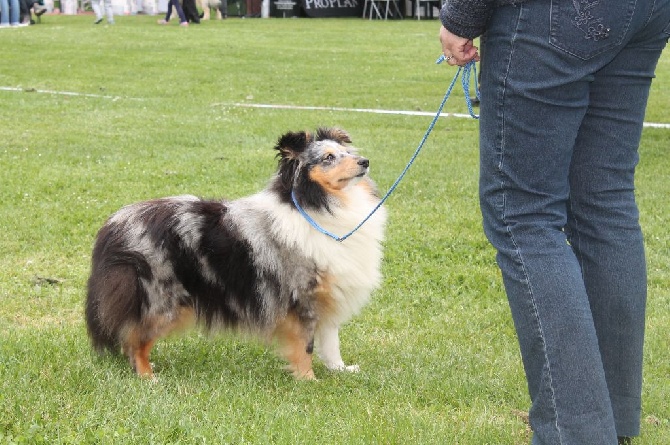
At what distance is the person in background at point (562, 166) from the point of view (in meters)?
2.42

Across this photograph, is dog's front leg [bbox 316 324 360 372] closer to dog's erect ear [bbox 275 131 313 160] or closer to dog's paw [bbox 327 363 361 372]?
dog's paw [bbox 327 363 361 372]

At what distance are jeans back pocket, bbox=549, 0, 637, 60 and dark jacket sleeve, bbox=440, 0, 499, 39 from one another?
192 millimetres

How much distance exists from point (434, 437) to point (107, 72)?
51.7ft

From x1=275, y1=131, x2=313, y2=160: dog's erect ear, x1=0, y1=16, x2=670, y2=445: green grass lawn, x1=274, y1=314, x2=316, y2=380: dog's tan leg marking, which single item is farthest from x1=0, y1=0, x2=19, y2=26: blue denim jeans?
x1=274, y1=314, x2=316, y2=380: dog's tan leg marking

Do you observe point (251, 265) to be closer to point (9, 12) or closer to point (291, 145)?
point (291, 145)

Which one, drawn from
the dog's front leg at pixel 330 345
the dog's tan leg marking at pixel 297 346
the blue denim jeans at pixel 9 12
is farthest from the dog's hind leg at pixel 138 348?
the blue denim jeans at pixel 9 12

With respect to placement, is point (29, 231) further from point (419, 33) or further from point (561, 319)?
point (419, 33)

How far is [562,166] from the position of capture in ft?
8.39

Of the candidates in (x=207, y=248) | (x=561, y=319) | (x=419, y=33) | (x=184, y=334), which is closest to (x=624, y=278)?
(x=561, y=319)

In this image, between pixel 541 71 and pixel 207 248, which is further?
pixel 207 248

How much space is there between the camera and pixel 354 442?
3.03 m

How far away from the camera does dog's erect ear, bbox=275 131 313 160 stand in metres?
4.28

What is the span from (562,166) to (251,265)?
1956mm

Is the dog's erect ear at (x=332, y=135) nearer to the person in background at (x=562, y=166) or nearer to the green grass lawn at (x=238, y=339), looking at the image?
the green grass lawn at (x=238, y=339)
